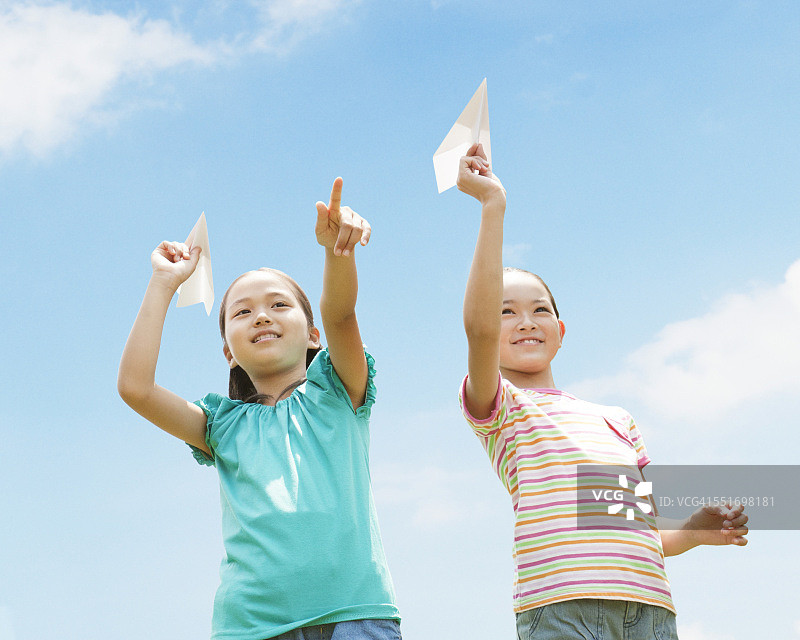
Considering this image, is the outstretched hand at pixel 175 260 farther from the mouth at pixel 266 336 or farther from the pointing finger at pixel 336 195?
the pointing finger at pixel 336 195

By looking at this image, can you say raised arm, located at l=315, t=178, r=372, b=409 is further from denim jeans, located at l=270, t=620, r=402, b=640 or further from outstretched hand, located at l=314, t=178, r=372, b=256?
denim jeans, located at l=270, t=620, r=402, b=640

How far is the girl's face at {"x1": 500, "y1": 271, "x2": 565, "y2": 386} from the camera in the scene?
133 inches

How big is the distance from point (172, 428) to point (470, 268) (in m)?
1.19

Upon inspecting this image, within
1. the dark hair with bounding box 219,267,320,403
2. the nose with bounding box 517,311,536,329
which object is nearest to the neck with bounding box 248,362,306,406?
the dark hair with bounding box 219,267,320,403

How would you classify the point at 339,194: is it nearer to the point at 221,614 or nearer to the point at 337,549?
the point at 337,549

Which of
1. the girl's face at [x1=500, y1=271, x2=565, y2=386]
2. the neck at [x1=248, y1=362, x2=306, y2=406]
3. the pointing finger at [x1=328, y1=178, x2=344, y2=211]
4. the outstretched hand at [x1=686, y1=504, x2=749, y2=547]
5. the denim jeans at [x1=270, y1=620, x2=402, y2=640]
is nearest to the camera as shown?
the denim jeans at [x1=270, y1=620, x2=402, y2=640]

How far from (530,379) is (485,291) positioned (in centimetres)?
75

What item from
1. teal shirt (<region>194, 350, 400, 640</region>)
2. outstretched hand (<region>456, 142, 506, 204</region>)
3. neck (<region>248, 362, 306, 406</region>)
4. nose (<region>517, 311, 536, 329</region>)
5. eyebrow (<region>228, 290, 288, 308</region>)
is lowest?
teal shirt (<region>194, 350, 400, 640</region>)

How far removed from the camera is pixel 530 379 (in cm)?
341

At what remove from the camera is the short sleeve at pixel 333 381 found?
3023 millimetres

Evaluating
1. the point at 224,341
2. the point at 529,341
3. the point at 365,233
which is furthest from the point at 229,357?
the point at 529,341

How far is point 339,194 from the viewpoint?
8.92 feet

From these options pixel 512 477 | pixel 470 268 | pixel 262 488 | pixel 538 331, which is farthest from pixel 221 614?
pixel 538 331

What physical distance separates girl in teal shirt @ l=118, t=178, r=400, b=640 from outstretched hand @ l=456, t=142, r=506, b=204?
1.34 feet
